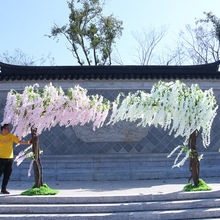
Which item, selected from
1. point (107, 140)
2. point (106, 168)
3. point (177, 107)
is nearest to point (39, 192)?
point (177, 107)

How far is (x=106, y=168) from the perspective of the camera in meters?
10.4

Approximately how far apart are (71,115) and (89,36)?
→ 16.8 m

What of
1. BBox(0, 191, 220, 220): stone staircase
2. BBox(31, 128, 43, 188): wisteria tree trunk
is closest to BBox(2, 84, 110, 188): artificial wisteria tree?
BBox(31, 128, 43, 188): wisteria tree trunk

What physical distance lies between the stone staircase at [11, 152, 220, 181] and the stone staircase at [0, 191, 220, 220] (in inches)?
161

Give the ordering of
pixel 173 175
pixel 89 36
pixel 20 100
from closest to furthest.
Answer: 1. pixel 20 100
2. pixel 173 175
3. pixel 89 36

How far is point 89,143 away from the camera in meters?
10.6

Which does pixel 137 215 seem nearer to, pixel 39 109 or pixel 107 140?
pixel 39 109

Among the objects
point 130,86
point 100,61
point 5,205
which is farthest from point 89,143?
point 100,61

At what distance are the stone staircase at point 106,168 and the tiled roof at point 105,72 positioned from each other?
2846mm

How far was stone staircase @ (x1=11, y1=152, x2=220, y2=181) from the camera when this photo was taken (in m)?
10.3

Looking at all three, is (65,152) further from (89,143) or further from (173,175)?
(173,175)

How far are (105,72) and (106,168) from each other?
3641mm

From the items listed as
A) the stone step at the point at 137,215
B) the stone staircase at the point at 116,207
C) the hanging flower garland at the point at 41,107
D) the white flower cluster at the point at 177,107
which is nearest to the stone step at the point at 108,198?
the stone staircase at the point at 116,207

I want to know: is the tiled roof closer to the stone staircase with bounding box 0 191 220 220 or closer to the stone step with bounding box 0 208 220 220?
the stone staircase with bounding box 0 191 220 220
